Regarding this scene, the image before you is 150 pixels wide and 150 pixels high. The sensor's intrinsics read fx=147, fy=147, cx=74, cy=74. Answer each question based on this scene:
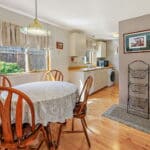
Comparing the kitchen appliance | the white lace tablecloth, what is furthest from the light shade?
the kitchen appliance

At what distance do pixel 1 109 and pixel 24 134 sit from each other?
328 millimetres

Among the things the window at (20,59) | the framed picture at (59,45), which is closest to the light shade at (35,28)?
the window at (20,59)

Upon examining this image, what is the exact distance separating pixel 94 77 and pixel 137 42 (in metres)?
2.04

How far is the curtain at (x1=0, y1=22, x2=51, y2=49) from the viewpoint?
107 inches

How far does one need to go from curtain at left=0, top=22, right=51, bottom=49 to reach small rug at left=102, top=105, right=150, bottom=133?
2.19m

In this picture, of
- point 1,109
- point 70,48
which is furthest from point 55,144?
point 70,48

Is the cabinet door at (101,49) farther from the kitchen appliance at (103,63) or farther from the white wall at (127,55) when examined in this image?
the white wall at (127,55)

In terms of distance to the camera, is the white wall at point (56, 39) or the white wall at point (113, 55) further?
the white wall at point (113, 55)

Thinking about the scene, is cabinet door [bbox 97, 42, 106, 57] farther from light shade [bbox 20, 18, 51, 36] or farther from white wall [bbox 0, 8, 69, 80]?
light shade [bbox 20, 18, 51, 36]

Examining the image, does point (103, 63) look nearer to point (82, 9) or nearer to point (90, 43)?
point (90, 43)

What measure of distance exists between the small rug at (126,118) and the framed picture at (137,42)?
1.37 m

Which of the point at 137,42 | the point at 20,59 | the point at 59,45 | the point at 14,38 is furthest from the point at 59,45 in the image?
the point at 137,42

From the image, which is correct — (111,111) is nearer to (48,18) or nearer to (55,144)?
(55,144)

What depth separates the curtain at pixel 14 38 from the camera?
2.71m
